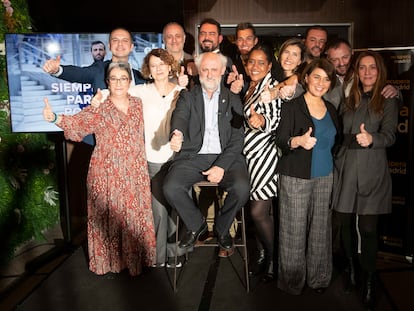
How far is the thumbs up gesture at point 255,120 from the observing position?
3.09 metres

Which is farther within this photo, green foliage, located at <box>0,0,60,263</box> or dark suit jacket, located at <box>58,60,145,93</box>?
green foliage, located at <box>0,0,60,263</box>

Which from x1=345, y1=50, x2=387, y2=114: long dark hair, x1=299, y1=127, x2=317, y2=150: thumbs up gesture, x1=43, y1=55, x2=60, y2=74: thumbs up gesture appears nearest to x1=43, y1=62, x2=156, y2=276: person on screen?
x1=43, y1=55, x2=60, y2=74: thumbs up gesture

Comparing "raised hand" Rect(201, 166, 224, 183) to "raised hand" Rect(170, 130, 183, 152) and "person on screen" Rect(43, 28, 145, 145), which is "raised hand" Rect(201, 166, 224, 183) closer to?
"raised hand" Rect(170, 130, 183, 152)

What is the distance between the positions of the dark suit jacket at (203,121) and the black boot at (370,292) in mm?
1222

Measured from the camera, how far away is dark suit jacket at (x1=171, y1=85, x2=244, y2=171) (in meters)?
3.35

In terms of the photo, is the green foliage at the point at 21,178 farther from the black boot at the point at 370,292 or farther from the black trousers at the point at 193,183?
the black boot at the point at 370,292

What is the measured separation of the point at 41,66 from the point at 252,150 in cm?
209

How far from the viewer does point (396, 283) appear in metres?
3.59

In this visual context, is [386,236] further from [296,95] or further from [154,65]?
[154,65]

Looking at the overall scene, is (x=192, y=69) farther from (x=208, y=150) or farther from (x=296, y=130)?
(x=296, y=130)

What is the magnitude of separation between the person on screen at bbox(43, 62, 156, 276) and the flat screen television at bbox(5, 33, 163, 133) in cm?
65

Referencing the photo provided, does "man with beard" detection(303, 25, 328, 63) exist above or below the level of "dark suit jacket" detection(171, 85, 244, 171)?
above

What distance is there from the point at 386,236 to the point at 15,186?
133 inches

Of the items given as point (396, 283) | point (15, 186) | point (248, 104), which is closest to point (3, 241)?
point (15, 186)
